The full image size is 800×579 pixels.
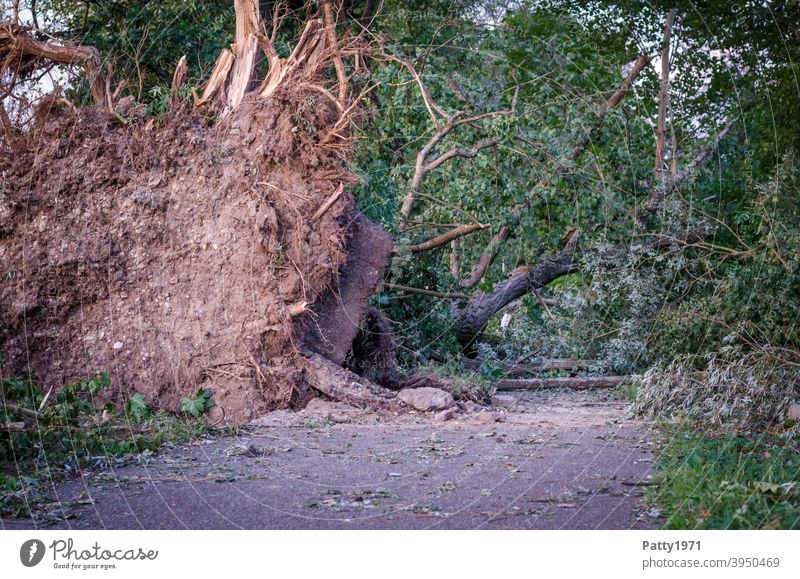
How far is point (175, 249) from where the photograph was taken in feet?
26.2

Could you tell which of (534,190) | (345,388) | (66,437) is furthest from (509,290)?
(66,437)

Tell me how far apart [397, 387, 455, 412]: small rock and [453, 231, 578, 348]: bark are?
12.9ft

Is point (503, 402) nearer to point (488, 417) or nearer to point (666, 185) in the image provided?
point (488, 417)

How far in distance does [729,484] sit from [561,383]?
20.5ft

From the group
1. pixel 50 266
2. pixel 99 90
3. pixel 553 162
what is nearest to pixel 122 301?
pixel 50 266

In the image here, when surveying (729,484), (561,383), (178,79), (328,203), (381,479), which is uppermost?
(178,79)

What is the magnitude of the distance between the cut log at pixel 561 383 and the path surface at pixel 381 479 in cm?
325

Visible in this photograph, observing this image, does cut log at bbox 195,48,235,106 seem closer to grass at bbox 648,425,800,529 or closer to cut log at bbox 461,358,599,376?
cut log at bbox 461,358,599,376

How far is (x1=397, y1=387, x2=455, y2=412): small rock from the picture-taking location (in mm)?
7613

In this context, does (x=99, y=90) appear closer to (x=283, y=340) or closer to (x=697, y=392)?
(x=283, y=340)

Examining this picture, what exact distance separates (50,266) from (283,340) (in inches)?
90.2

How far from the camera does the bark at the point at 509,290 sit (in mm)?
11859

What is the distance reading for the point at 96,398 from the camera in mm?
7586

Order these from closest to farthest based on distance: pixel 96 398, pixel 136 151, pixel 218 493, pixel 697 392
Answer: pixel 218 493
pixel 697 392
pixel 96 398
pixel 136 151
